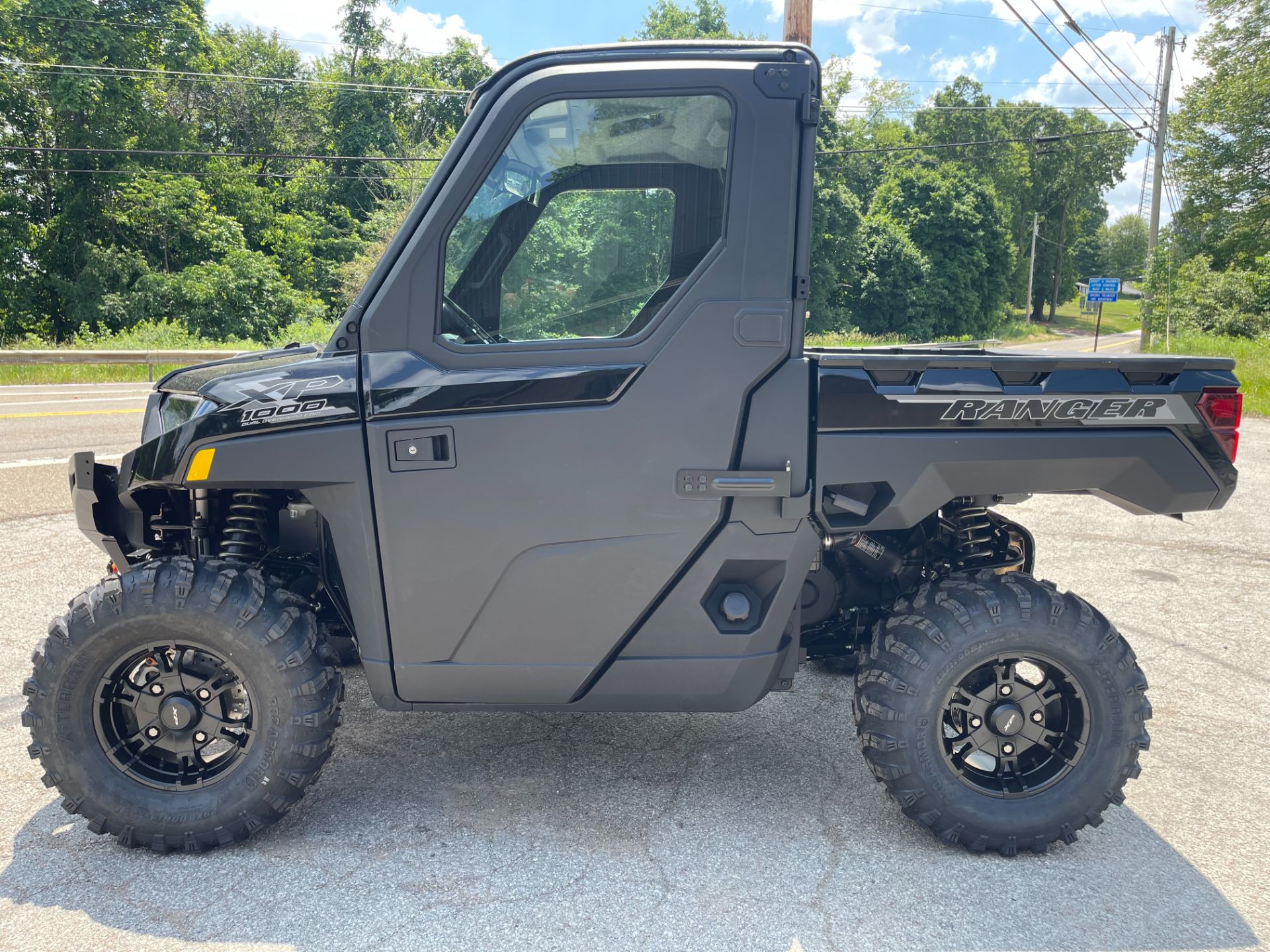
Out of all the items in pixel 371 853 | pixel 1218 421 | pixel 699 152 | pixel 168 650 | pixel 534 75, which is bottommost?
pixel 371 853

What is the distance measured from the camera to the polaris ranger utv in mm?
2590

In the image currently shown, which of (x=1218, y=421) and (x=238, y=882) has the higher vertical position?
(x=1218, y=421)

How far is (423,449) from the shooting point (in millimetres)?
2607

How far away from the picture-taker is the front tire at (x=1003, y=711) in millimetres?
2785

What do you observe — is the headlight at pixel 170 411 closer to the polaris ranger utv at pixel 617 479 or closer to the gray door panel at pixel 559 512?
the polaris ranger utv at pixel 617 479

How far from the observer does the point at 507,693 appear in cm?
278

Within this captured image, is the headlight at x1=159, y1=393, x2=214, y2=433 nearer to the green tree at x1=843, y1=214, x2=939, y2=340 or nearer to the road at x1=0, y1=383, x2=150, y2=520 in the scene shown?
the road at x1=0, y1=383, x2=150, y2=520

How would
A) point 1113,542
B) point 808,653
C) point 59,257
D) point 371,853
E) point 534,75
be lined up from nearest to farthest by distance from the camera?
point 534,75
point 371,853
point 808,653
point 1113,542
point 59,257

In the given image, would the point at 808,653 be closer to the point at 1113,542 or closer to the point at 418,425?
the point at 418,425

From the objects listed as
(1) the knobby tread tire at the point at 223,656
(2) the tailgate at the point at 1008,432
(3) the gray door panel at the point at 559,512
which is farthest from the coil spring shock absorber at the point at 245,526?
(2) the tailgate at the point at 1008,432

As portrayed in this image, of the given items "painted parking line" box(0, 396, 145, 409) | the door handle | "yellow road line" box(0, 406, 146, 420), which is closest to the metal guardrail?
"painted parking line" box(0, 396, 145, 409)

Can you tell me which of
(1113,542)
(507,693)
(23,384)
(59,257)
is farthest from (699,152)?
(59,257)

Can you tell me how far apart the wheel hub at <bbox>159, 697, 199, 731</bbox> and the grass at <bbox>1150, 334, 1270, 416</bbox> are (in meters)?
12.9

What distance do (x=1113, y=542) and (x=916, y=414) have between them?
5.17 meters
